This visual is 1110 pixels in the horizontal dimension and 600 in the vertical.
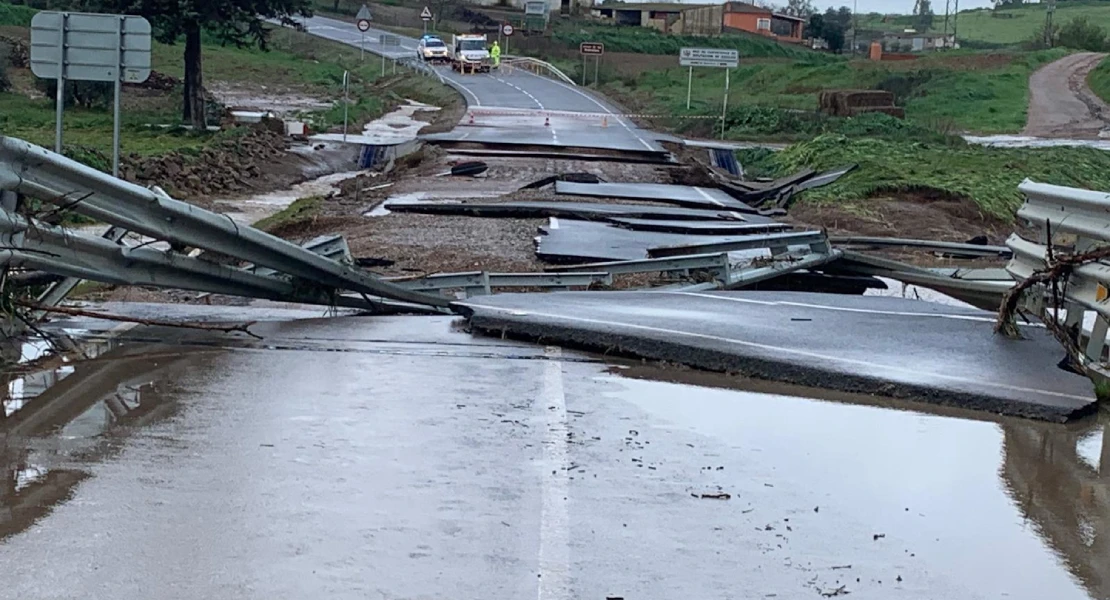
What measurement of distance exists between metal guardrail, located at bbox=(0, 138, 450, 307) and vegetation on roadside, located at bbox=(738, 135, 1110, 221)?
601 inches

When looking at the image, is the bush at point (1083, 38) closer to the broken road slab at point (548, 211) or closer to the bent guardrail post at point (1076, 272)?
the broken road slab at point (548, 211)

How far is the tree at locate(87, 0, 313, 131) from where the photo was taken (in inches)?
1489

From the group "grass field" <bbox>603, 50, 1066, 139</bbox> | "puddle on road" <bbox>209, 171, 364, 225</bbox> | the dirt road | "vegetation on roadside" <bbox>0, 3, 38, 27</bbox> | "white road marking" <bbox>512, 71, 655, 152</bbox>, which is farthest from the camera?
"vegetation on roadside" <bbox>0, 3, 38, 27</bbox>

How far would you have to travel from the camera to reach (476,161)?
1198 inches

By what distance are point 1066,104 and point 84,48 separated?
5717 cm

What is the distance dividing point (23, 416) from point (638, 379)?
373 centimetres

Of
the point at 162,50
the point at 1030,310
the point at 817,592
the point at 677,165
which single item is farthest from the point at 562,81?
the point at 817,592

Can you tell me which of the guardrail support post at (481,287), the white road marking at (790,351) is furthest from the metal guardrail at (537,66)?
the white road marking at (790,351)

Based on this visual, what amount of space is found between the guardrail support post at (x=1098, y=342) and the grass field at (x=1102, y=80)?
209ft

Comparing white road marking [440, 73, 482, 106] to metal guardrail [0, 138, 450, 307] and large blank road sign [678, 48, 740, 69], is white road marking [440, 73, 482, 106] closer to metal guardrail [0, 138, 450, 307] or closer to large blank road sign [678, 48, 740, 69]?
large blank road sign [678, 48, 740, 69]

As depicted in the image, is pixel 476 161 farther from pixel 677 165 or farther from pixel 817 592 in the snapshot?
pixel 817 592

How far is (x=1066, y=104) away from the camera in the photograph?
210ft

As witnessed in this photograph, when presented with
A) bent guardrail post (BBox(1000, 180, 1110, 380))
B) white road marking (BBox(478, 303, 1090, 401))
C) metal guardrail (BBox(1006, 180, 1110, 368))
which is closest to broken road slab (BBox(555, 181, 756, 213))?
metal guardrail (BBox(1006, 180, 1110, 368))

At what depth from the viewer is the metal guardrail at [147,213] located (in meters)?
8.26
